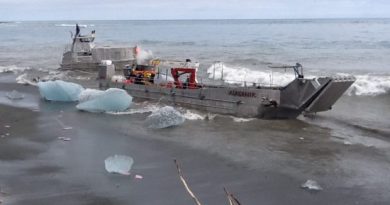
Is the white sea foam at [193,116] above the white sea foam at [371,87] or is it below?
below

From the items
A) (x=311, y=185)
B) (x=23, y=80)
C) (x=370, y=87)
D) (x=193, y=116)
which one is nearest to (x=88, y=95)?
(x=193, y=116)

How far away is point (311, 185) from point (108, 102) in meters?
10.8

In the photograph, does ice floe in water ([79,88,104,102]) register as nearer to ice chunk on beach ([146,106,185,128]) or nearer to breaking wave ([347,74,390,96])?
ice chunk on beach ([146,106,185,128])

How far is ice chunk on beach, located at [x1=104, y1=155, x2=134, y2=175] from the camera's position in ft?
40.7

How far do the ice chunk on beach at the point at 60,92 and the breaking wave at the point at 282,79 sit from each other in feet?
22.7

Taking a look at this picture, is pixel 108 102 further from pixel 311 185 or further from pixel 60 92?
pixel 311 185

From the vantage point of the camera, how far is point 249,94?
1920 cm

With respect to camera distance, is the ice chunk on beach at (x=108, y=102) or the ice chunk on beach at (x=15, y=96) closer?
the ice chunk on beach at (x=108, y=102)

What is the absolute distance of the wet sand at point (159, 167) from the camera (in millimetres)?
10891

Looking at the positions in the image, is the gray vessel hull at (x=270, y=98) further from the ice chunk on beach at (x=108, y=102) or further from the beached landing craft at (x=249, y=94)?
the ice chunk on beach at (x=108, y=102)

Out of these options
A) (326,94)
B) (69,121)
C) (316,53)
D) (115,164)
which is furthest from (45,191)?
(316,53)

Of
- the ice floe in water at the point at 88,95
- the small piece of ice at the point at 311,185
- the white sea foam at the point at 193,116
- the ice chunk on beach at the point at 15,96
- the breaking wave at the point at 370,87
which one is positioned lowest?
the small piece of ice at the point at 311,185

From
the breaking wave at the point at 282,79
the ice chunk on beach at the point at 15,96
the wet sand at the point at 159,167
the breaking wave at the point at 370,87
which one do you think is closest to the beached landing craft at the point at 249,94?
the wet sand at the point at 159,167

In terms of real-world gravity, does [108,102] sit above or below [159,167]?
above
